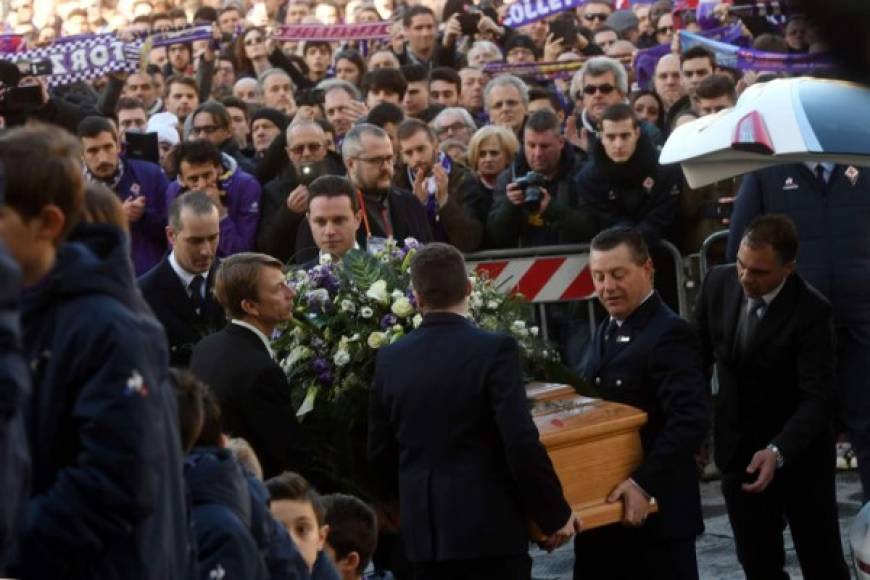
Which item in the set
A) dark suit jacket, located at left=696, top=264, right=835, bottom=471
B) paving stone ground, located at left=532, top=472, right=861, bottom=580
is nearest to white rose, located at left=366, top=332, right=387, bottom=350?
dark suit jacket, located at left=696, top=264, right=835, bottom=471

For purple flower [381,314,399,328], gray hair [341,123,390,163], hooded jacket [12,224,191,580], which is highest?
hooded jacket [12,224,191,580]

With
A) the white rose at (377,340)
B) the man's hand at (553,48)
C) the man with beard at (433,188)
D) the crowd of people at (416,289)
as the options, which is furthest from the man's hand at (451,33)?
the white rose at (377,340)

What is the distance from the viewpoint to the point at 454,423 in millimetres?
6473

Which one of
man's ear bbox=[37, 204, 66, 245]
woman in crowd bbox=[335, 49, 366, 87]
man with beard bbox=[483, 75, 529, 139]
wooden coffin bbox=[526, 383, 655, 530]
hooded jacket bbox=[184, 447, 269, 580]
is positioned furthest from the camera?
woman in crowd bbox=[335, 49, 366, 87]

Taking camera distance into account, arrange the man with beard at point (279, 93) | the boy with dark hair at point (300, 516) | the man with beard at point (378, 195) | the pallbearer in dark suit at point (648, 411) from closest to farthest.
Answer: the boy with dark hair at point (300, 516), the pallbearer in dark suit at point (648, 411), the man with beard at point (378, 195), the man with beard at point (279, 93)

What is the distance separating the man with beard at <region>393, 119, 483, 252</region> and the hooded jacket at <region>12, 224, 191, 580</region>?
22.9 ft

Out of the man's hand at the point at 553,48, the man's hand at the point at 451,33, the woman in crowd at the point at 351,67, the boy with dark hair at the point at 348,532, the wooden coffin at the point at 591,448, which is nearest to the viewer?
the boy with dark hair at the point at 348,532

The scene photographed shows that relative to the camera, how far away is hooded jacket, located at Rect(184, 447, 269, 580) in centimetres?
442

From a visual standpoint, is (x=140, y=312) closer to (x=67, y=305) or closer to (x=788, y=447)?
→ (x=67, y=305)

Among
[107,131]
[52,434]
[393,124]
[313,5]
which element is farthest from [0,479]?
[313,5]

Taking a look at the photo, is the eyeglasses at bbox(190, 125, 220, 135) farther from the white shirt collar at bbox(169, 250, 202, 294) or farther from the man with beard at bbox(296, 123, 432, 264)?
the white shirt collar at bbox(169, 250, 202, 294)

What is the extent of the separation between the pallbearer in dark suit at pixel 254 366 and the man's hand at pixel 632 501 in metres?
1.18

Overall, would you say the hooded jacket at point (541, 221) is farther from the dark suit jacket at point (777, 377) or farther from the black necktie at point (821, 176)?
the dark suit jacket at point (777, 377)

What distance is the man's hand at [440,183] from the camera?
35.1 feet
